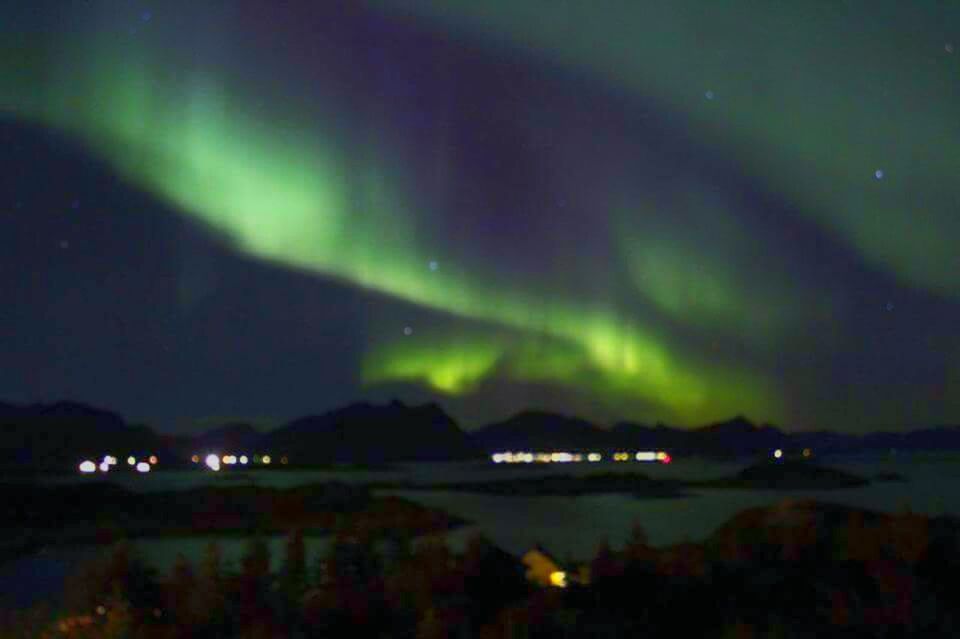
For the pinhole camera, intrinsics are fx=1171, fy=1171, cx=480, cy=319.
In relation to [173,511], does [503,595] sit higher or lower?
lower

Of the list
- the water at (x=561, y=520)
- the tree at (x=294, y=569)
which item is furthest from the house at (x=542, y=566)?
the tree at (x=294, y=569)

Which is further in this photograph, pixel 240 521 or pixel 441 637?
pixel 240 521

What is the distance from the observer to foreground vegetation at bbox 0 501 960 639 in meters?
11.5

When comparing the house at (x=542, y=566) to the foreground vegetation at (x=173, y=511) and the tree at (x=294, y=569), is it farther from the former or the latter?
the foreground vegetation at (x=173, y=511)

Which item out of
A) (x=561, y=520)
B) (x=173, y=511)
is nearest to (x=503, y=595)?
(x=561, y=520)

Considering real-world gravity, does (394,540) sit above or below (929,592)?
above

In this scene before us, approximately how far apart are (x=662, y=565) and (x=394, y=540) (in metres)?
3.53

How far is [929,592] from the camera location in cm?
1405

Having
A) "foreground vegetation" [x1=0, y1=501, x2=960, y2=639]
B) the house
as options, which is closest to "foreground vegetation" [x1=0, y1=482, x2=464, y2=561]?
the house

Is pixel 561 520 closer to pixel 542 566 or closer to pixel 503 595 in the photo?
pixel 542 566

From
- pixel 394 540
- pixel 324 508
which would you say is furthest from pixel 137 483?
pixel 394 540

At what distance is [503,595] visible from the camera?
45.4ft

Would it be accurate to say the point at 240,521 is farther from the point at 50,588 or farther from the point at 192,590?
the point at 192,590

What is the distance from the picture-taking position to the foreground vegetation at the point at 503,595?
11453 mm
